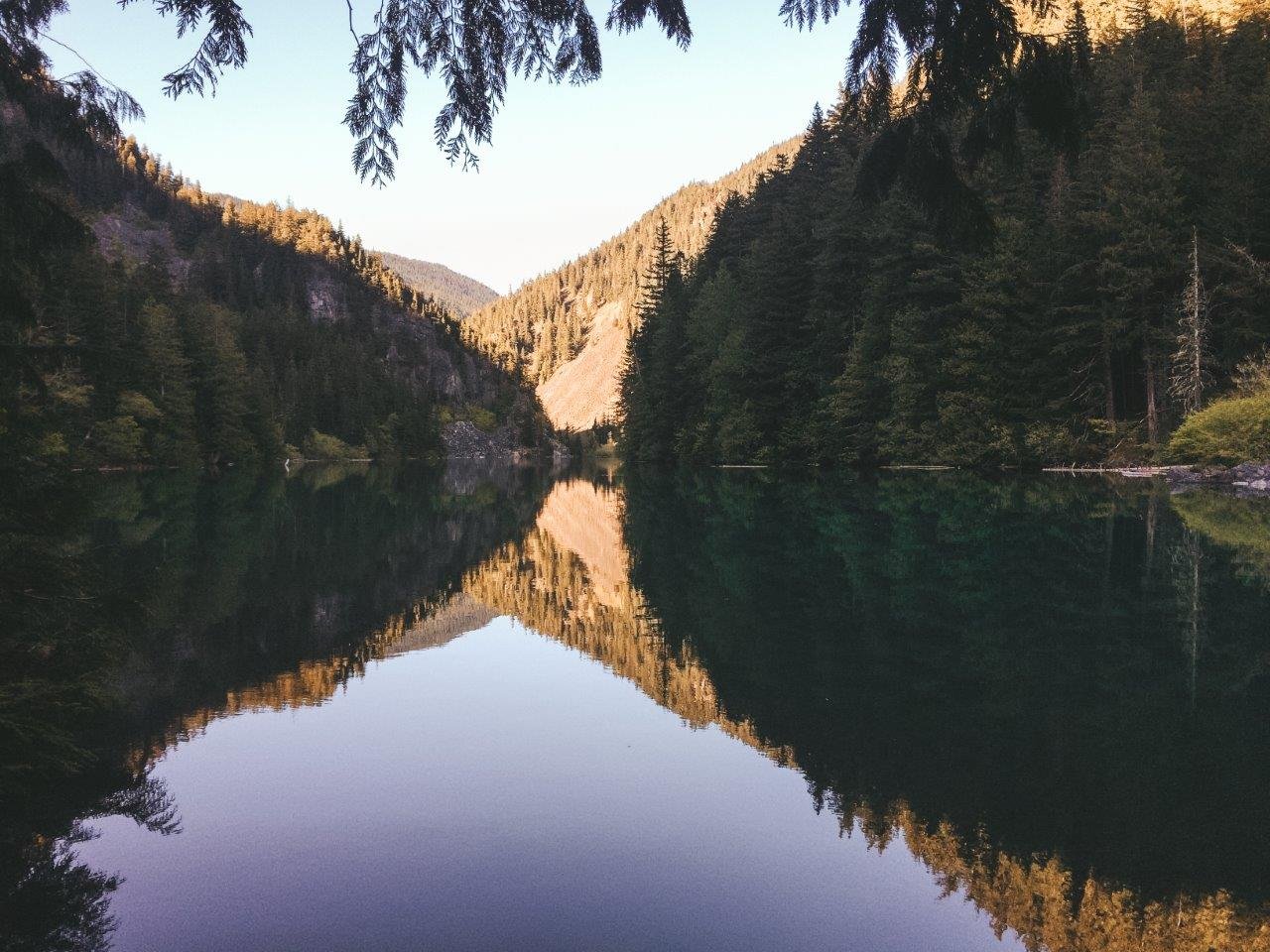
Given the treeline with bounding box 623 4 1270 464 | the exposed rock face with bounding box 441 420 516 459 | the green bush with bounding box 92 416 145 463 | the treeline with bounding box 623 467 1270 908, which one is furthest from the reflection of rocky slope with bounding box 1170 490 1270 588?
the exposed rock face with bounding box 441 420 516 459

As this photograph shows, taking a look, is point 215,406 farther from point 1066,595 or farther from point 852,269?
point 1066,595

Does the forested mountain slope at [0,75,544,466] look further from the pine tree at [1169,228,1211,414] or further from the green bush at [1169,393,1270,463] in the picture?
the pine tree at [1169,228,1211,414]

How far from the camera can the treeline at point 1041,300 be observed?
40.0m

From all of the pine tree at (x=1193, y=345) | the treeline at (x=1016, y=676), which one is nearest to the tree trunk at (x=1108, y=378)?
the pine tree at (x=1193, y=345)

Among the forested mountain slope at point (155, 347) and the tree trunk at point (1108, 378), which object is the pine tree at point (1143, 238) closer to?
the tree trunk at point (1108, 378)

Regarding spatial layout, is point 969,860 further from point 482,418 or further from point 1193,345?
point 482,418

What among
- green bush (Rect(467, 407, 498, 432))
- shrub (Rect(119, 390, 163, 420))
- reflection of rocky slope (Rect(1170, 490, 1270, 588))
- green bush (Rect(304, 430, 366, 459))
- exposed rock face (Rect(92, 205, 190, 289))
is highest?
exposed rock face (Rect(92, 205, 190, 289))

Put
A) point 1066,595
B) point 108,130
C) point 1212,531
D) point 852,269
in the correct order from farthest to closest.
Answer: point 852,269 → point 1212,531 → point 1066,595 → point 108,130

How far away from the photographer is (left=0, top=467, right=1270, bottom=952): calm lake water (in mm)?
4863

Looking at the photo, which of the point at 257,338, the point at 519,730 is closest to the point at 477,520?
the point at 519,730

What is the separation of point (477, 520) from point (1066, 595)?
2016 centimetres

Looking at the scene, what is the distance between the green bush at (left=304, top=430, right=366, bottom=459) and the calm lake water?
4259 inches

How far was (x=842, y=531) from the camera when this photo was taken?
21.2 meters

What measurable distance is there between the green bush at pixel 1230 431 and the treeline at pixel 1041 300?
3141mm
